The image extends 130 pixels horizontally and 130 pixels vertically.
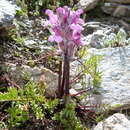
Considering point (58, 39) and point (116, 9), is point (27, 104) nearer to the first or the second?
point (58, 39)

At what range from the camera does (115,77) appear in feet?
14.2

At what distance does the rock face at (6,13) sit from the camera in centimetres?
463

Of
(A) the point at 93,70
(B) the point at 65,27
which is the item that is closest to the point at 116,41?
(A) the point at 93,70

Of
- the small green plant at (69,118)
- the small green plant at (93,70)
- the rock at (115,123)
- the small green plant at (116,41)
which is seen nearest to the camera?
the rock at (115,123)

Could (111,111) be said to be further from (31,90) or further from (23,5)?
(23,5)

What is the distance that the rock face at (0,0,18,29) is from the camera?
182 inches

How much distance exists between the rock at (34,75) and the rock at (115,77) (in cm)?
56

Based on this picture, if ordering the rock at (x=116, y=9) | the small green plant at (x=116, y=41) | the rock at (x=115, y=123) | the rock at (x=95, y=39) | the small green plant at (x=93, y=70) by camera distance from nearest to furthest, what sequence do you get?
the rock at (x=115, y=123) < the small green plant at (x=93, y=70) < the small green plant at (x=116, y=41) < the rock at (x=95, y=39) < the rock at (x=116, y=9)

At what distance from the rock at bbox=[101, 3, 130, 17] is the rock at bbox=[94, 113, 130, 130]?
279cm

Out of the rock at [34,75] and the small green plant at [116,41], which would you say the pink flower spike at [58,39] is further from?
the small green plant at [116,41]

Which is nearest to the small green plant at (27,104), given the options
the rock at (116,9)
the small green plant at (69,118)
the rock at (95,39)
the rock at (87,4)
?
the small green plant at (69,118)

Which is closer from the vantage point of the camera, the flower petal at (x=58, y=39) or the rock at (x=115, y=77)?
the flower petal at (x=58, y=39)

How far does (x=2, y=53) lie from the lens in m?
4.66

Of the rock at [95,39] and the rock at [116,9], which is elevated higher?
the rock at [116,9]
